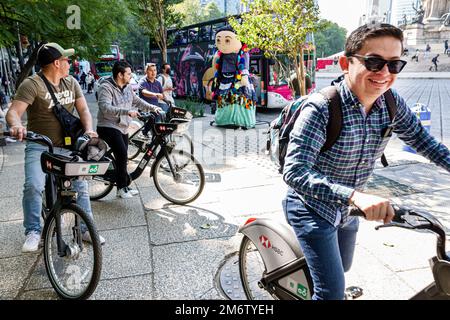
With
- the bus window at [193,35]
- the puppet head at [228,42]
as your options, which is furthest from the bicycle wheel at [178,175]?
the bus window at [193,35]

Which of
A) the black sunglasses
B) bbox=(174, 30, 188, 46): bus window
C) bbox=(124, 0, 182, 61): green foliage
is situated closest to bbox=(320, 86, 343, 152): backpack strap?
the black sunglasses

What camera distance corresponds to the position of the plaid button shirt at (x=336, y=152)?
1605 millimetres

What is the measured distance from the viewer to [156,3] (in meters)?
15.3

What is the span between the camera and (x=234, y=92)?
10.1 metres

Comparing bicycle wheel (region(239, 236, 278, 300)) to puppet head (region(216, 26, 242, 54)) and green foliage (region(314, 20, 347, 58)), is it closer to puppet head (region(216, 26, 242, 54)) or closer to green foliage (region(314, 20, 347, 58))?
puppet head (region(216, 26, 242, 54))

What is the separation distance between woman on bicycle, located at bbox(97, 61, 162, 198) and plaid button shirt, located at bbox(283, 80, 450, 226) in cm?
318

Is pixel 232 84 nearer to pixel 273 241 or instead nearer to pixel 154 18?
pixel 154 18

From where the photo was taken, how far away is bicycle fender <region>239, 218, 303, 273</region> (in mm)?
2078

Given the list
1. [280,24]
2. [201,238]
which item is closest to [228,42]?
[280,24]

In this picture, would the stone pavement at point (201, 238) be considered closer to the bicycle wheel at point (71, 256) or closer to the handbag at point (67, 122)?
the bicycle wheel at point (71, 256)

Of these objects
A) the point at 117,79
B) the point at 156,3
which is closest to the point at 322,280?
the point at 117,79

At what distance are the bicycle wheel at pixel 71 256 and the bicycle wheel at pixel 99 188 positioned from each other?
186cm
